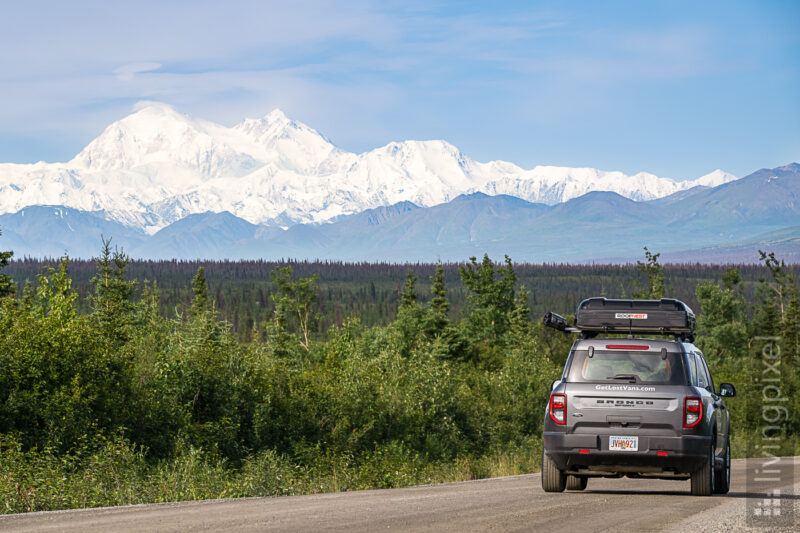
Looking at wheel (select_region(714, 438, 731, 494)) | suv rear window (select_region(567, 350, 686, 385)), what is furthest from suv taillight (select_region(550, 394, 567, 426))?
wheel (select_region(714, 438, 731, 494))

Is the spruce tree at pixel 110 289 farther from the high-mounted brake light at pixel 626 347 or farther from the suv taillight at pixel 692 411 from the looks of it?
the suv taillight at pixel 692 411

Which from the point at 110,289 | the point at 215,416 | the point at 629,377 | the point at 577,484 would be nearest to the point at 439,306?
the point at 110,289

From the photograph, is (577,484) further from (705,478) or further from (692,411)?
(692,411)

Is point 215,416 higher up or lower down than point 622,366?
lower down

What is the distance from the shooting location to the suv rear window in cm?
1455

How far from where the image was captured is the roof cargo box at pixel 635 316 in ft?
53.5

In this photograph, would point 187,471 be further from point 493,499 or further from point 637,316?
point 637,316

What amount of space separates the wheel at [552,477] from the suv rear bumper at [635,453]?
62 centimetres

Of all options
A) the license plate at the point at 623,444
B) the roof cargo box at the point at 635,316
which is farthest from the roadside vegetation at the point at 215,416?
the license plate at the point at 623,444

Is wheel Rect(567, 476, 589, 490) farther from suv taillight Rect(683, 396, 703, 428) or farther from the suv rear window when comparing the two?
suv taillight Rect(683, 396, 703, 428)

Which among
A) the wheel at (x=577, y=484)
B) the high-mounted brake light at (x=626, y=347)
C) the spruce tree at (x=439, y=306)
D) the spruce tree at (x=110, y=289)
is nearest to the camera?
the high-mounted brake light at (x=626, y=347)

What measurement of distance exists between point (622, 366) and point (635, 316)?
203 cm

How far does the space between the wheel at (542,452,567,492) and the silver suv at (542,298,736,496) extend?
0.03m

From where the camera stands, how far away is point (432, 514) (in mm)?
12531
